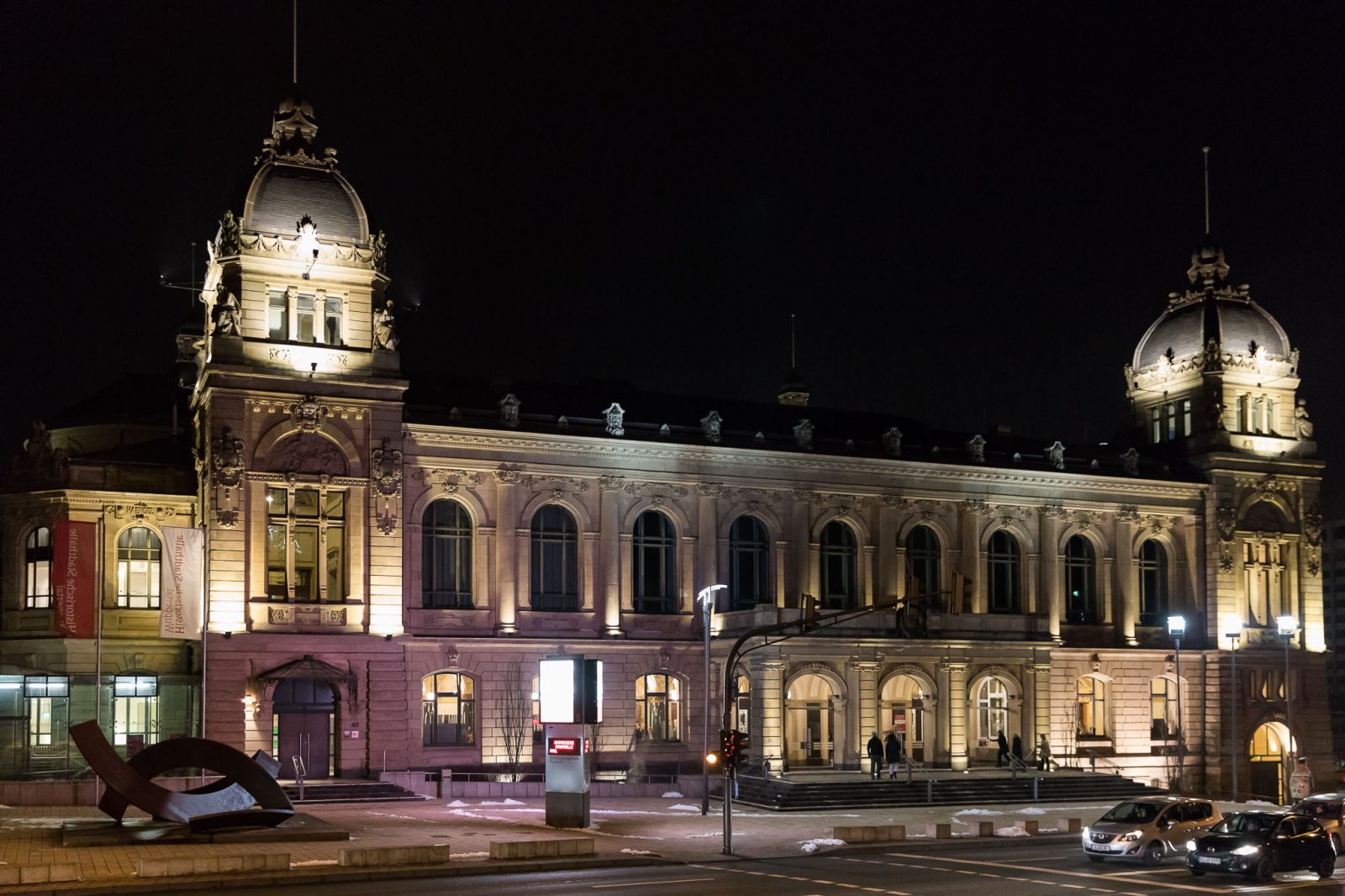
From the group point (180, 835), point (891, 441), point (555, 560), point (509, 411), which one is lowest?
point (180, 835)

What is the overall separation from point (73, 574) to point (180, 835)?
64.9ft

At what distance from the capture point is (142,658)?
61531 mm

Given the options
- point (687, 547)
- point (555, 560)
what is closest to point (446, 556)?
point (555, 560)

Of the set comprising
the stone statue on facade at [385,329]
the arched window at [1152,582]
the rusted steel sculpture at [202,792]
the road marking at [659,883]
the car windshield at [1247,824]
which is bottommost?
the road marking at [659,883]

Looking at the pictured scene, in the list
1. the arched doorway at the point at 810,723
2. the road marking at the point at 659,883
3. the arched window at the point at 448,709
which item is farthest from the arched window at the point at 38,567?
the road marking at the point at 659,883

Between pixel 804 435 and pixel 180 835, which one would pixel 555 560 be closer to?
pixel 804 435

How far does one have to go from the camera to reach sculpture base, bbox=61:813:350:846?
Answer: 4028cm

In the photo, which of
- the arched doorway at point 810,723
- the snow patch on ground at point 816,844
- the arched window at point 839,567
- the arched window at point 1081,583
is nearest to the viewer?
the snow patch on ground at point 816,844

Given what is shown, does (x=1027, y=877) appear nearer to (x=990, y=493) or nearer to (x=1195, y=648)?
(x=990, y=493)

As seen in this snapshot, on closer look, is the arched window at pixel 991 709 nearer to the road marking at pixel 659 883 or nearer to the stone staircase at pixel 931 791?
the stone staircase at pixel 931 791

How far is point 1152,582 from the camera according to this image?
80.8 m

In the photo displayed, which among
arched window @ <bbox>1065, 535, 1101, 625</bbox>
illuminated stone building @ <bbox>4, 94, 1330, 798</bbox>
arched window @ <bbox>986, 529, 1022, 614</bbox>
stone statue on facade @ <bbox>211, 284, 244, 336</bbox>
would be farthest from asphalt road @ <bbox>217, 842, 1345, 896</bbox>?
arched window @ <bbox>1065, 535, 1101, 625</bbox>

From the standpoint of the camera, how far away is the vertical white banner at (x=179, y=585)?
55438 mm

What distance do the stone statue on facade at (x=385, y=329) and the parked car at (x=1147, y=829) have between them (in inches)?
1276
